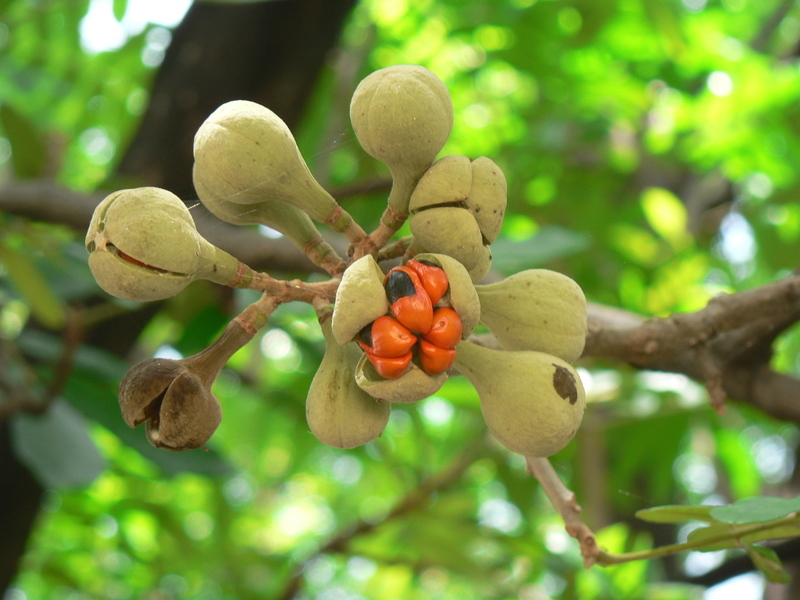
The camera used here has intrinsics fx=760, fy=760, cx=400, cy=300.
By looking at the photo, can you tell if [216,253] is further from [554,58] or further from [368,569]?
[368,569]

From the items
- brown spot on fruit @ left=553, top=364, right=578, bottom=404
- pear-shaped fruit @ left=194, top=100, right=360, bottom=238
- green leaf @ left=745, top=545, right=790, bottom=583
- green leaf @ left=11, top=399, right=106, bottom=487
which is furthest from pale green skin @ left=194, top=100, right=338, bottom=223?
green leaf @ left=11, top=399, right=106, bottom=487

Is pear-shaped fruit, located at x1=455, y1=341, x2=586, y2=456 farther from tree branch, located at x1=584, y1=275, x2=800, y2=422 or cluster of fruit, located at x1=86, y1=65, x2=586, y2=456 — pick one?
tree branch, located at x1=584, y1=275, x2=800, y2=422

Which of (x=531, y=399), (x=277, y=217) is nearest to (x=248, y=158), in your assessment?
(x=277, y=217)

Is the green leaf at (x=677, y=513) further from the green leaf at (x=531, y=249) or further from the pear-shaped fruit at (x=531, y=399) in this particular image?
the green leaf at (x=531, y=249)

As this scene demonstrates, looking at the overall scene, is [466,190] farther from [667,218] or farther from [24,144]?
[667,218]

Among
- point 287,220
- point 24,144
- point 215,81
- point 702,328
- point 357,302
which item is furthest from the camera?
point 215,81

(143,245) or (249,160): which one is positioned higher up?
(249,160)

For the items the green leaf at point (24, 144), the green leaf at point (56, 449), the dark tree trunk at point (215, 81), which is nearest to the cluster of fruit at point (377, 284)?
the green leaf at point (56, 449)
